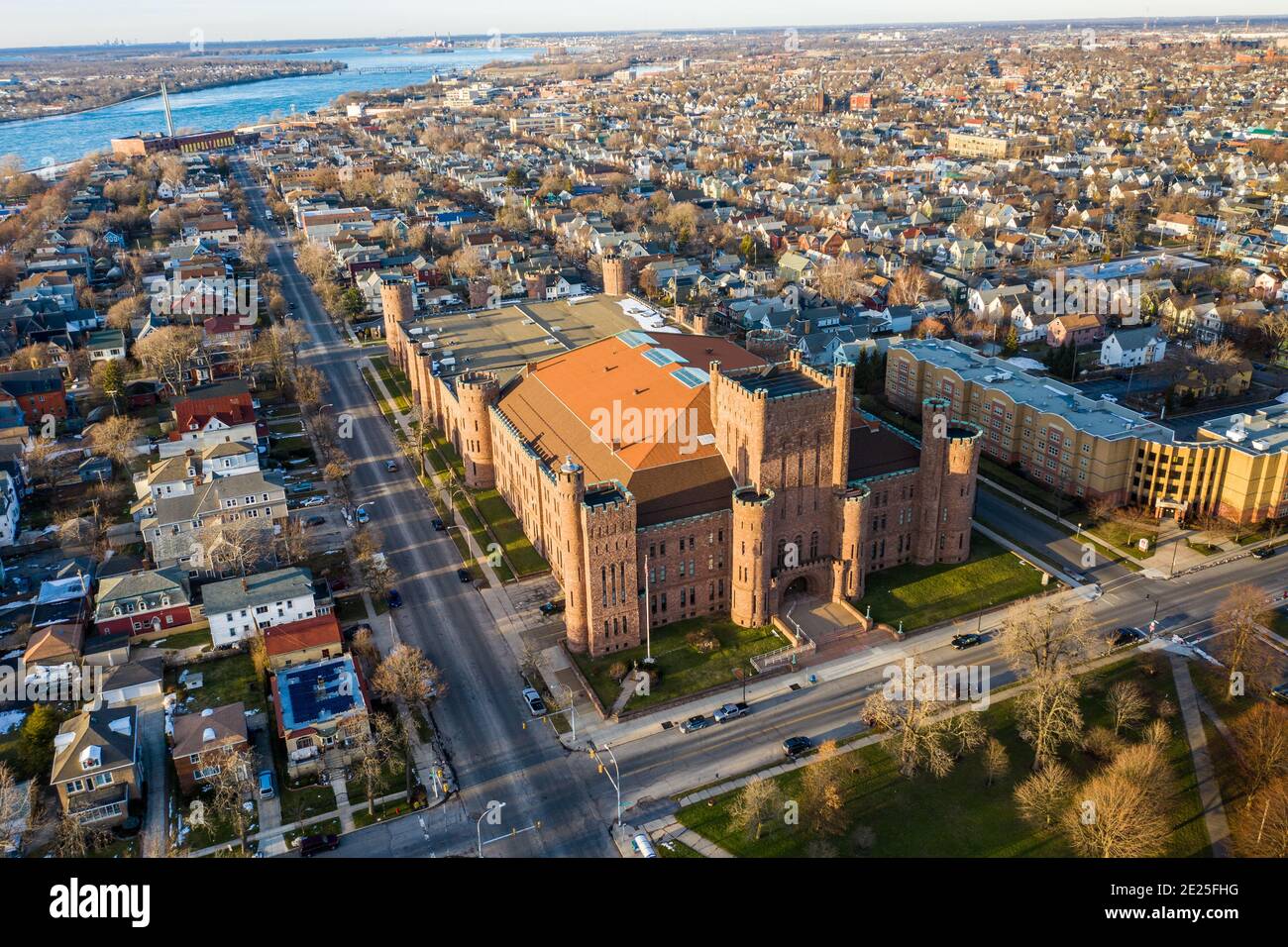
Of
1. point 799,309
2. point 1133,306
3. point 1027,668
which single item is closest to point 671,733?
point 1027,668

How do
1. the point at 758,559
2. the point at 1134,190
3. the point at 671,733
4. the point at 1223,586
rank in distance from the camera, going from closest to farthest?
1. the point at 671,733
2. the point at 758,559
3. the point at 1223,586
4. the point at 1134,190

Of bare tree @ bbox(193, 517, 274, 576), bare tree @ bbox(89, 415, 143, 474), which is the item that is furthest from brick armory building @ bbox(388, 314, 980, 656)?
bare tree @ bbox(89, 415, 143, 474)

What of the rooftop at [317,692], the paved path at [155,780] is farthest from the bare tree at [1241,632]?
the paved path at [155,780]

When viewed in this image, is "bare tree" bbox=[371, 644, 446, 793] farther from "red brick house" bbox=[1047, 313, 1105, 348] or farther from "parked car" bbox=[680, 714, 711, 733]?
"red brick house" bbox=[1047, 313, 1105, 348]

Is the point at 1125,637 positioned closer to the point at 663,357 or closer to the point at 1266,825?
the point at 1266,825

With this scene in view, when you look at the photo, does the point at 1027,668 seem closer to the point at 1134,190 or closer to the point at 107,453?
the point at 107,453

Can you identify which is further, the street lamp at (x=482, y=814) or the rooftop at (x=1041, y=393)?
the rooftop at (x=1041, y=393)

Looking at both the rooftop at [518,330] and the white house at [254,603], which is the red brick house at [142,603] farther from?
the rooftop at [518,330]
